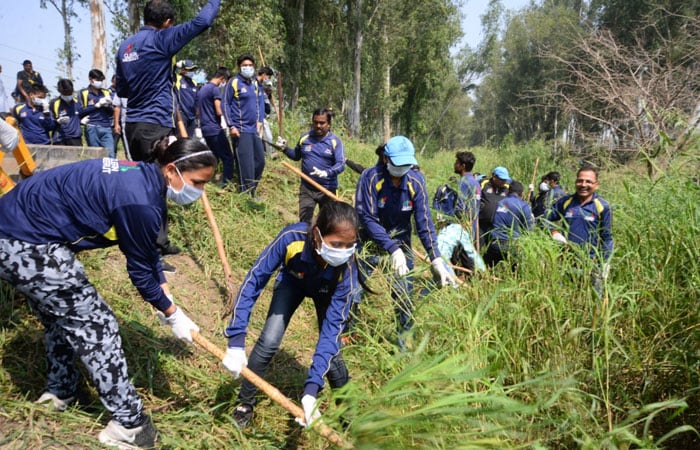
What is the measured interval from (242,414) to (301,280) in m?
0.84

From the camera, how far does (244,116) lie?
5.78m

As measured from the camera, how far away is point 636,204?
2.78m

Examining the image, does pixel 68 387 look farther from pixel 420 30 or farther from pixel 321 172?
pixel 420 30

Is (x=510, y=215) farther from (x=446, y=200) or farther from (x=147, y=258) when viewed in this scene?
(x=147, y=258)

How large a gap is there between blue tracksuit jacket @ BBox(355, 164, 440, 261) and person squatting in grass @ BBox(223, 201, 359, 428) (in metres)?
1.10

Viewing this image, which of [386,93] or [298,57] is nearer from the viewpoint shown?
[298,57]

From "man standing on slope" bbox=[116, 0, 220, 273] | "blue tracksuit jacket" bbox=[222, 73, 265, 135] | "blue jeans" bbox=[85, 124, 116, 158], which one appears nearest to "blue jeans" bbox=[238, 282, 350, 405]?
"man standing on slope" bbox=[116, 0, 220, 273]

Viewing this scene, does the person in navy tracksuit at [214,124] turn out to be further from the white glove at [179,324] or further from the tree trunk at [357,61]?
the tree trunk at [357,61]

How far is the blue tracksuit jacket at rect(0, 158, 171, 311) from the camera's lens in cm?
192

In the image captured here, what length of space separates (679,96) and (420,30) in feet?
65.6

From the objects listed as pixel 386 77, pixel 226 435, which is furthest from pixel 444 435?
pixel 386 77

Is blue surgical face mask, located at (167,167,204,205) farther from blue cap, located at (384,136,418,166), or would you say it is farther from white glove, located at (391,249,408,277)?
blue cap, located at (384,136,418,166)

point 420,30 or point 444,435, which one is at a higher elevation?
point 420,30

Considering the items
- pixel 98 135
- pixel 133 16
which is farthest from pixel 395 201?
pixel 133 16
